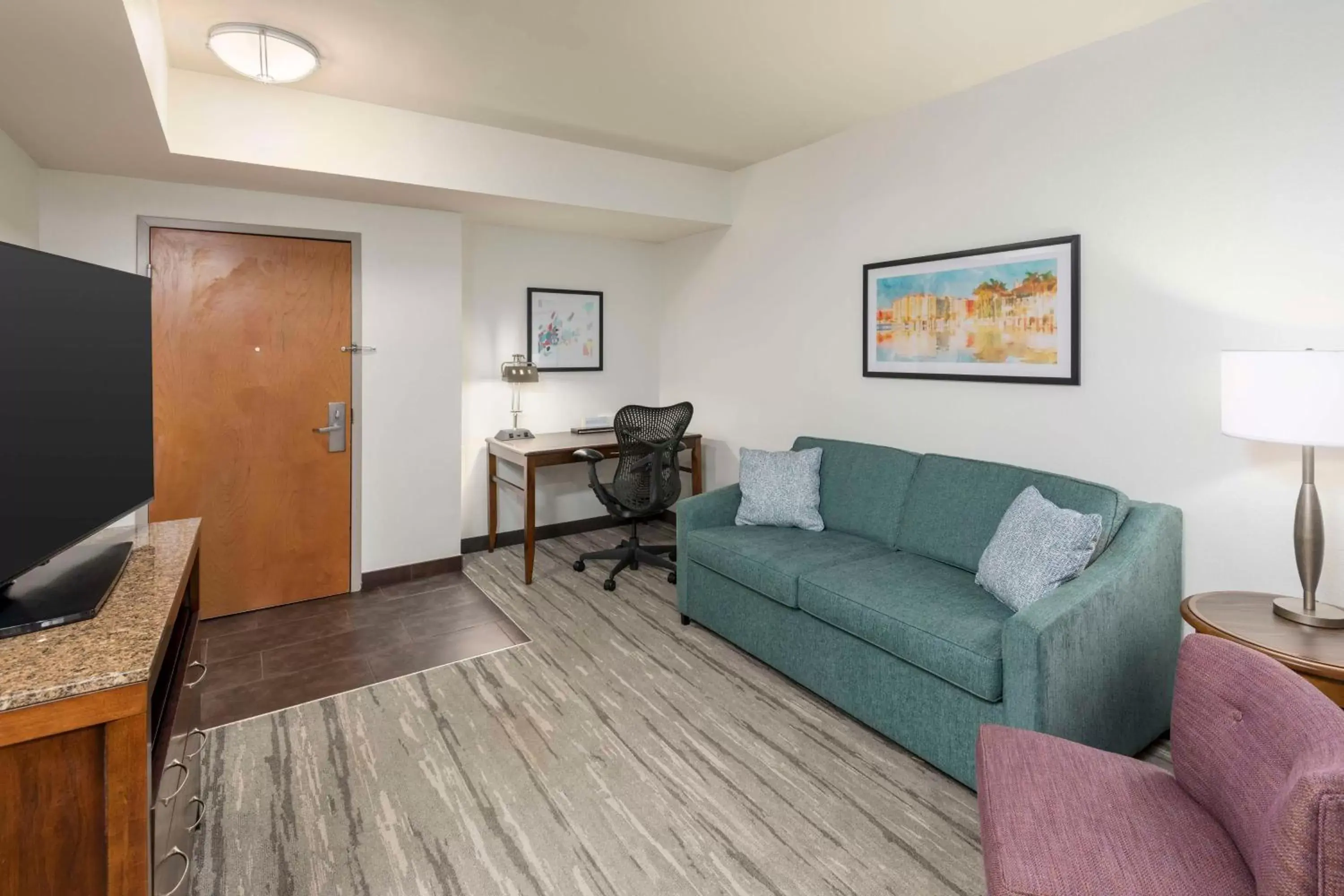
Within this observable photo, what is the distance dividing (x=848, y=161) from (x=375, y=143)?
2355 millimetres

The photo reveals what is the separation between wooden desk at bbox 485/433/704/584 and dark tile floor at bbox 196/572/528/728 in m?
0.51

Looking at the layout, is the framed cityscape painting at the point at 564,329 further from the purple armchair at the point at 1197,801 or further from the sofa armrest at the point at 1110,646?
the purple armchair at the point at 1197,801

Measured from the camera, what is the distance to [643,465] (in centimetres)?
404

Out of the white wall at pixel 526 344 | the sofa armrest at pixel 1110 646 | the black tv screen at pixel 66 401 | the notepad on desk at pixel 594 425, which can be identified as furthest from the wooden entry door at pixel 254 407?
the sofa armrest at pixel 1110 646

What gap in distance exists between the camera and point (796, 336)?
4.05 m

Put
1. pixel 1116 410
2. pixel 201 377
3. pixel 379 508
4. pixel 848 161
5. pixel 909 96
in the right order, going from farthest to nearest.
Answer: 1. pixel 379 508
2. pixel 848 161
3. pixel 201 377
4. pixel 909 96
5. pixel 1116 410

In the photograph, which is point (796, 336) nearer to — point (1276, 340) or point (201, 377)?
point (1276, 340)

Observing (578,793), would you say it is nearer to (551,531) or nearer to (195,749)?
(195,749)

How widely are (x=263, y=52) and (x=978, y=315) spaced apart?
3021mm

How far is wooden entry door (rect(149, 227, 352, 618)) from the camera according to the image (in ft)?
11.0

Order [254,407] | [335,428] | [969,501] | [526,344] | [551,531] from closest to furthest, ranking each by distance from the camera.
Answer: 1. [969,501]
2. [254,407]
3. [335,428]
4. [526,344]
5. [551,531]

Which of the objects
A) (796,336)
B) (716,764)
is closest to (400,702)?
(716,764)

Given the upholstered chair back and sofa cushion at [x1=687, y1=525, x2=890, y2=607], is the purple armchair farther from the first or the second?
sofa cushion at [x1=687, y1=525, x2=890, y2=607]

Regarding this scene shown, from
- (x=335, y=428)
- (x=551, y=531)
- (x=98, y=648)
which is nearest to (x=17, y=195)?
(x=335, y=428)
